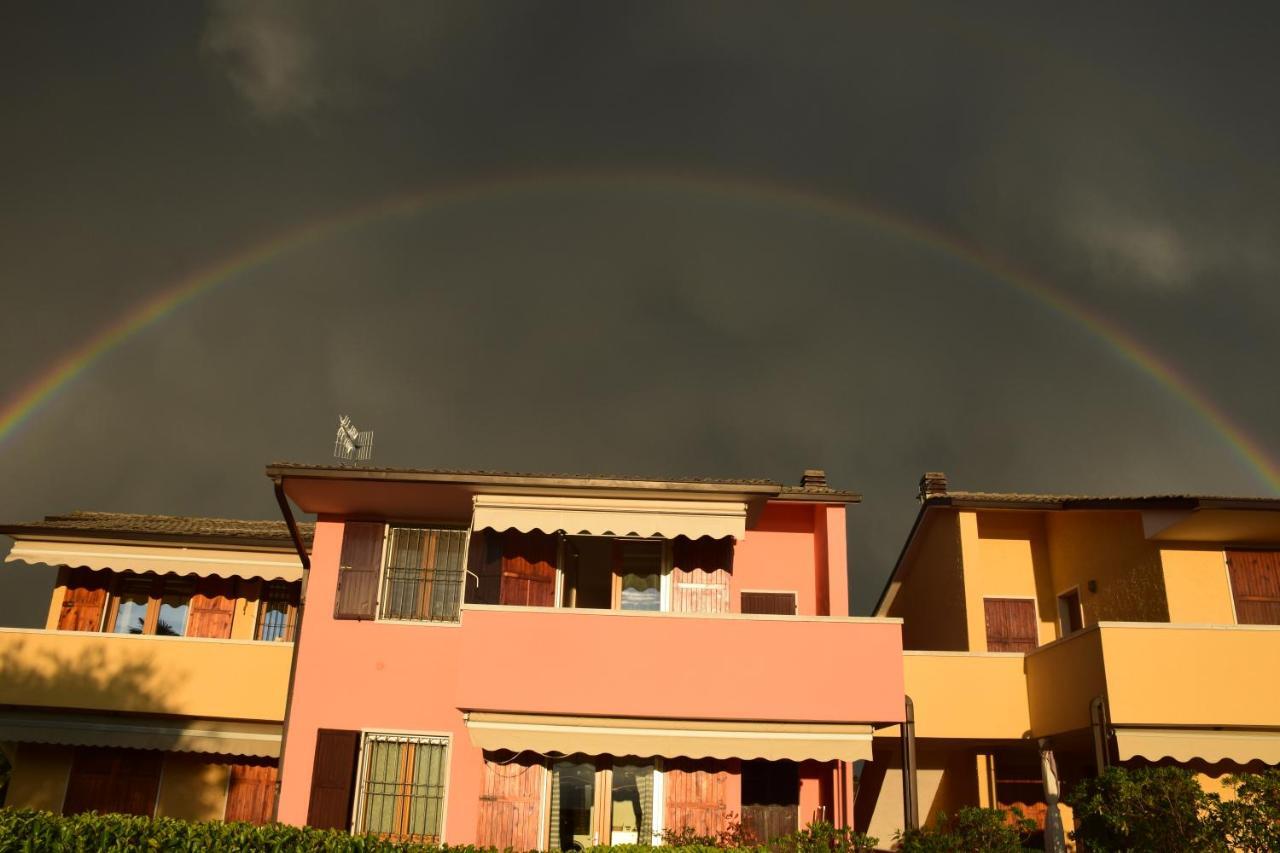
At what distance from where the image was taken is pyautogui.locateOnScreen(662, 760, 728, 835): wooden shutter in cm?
1591

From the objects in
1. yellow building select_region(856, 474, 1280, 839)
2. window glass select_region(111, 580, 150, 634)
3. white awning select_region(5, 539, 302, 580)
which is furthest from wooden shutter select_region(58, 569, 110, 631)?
yellow building select_region(856, 474, 1280, 839)

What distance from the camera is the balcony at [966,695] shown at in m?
17.5

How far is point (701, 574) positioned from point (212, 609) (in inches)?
410

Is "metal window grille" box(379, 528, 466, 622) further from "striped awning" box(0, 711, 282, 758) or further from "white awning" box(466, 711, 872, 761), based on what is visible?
"striped awning" box(0, 711, 282, 758)

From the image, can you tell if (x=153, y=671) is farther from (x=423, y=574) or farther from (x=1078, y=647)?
(x=1078, y=647)

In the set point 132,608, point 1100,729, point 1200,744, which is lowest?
point 1200,744

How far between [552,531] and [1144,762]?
9.93 m

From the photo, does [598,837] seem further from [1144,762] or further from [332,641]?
[1144,762]

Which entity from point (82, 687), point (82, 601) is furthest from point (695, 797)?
point (82, 601)

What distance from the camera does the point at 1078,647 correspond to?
1559 centimetres

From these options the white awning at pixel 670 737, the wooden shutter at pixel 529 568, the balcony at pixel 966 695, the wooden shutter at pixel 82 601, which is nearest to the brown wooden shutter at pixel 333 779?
the white awning at pixel 670 737

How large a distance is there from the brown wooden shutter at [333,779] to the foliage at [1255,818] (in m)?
12.0

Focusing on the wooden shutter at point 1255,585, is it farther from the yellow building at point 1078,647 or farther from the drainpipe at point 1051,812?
the drainpipe at point 1051,812

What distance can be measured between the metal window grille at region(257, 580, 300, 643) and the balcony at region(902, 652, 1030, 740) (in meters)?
12.1
